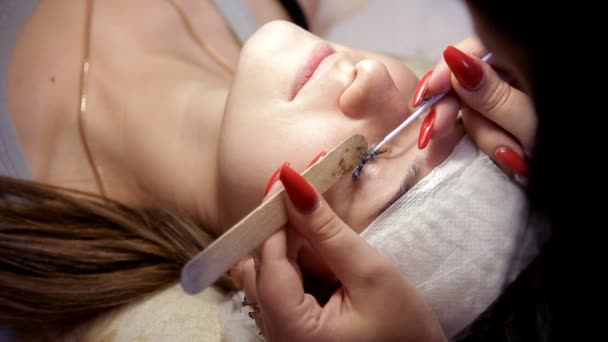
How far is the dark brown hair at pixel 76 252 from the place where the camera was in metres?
0.93

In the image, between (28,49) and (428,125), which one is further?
(28,49)

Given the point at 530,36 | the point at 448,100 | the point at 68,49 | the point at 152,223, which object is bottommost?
the point at 152,223

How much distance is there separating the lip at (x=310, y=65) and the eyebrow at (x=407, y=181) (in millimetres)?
198

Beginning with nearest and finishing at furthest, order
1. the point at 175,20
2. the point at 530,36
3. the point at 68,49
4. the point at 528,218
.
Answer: the point at 530,36, the point at 528,218, the point at 68,49, the point at 175,20

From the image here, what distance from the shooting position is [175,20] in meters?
1.25

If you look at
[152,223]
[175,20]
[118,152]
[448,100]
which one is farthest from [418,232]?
[175,20]

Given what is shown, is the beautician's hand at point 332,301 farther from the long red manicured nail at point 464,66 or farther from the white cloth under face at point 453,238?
the long red manicured nail at point 464,66

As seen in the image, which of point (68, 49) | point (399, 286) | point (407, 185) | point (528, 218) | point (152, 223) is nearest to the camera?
point (528, 218)

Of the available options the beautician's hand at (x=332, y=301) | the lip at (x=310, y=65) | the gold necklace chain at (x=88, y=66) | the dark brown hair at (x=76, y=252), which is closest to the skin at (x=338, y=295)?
the beautician's hand at (x=332, y=301)

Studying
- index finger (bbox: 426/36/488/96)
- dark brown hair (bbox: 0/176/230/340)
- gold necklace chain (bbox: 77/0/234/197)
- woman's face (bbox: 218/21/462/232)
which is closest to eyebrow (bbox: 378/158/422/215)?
woman's face (bbox: 218/21/462/232)

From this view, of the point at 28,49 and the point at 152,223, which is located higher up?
the point at 28,49

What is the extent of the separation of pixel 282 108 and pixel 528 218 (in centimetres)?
38

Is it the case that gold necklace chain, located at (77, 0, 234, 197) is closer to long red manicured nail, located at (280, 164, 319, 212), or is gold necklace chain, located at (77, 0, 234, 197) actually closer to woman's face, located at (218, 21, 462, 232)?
woman's face, located at (218, 21, 462, 232)

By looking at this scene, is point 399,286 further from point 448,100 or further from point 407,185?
point 448,100
